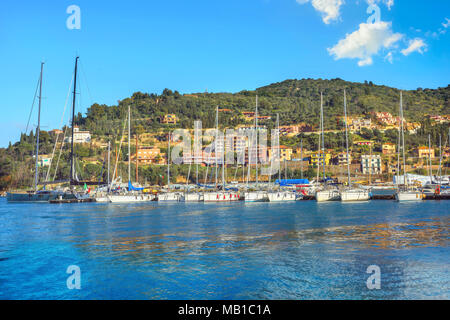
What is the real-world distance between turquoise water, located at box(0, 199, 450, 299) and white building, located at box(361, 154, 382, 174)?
7768 centimetres

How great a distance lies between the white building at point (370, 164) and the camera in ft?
330

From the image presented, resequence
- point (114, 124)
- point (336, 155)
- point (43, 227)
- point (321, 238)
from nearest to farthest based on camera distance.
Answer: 1. point (321, 238)
2. point (43, 227)
3. point (336, 155)
4. point (114, 124)

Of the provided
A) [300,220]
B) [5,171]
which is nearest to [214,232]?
[300,220]

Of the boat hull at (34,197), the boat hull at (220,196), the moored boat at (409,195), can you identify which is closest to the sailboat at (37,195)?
the boat hull at (34,197)

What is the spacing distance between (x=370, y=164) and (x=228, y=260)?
94.8 metres

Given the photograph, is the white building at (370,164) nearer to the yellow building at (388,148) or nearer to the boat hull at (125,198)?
the yellow building at (388,148)

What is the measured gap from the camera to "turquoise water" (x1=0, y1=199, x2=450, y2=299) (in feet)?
37.1

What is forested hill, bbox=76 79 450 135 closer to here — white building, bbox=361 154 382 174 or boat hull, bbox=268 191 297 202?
white building, bbox=361 154 382 174

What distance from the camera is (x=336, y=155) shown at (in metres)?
110

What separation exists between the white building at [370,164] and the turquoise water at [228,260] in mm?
77679

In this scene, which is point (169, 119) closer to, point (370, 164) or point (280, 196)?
point (370, 164)
